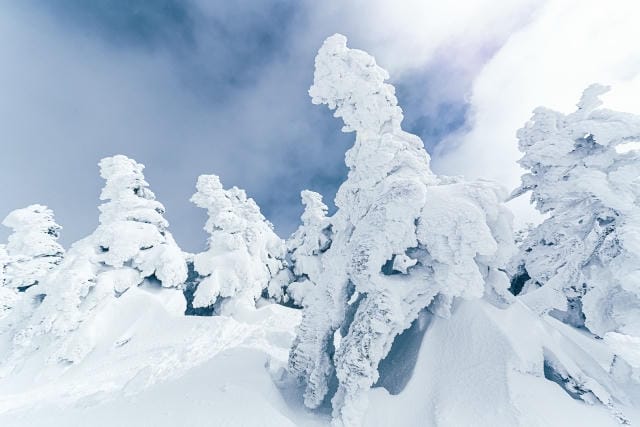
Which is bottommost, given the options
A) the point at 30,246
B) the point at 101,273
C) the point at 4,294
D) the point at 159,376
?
the point at 159,376

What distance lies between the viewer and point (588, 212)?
41.1 ft

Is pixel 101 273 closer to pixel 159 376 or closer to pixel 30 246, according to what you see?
pixel 30 246

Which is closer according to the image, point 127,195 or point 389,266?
point 389,266

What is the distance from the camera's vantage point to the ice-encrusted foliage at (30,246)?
2597 centimetres

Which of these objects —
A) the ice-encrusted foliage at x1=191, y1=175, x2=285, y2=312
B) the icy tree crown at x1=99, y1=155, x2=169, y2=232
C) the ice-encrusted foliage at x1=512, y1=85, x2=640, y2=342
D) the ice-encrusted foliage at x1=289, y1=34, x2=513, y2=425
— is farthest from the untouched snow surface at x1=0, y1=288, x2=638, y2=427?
the icy tree crown at x1=99, y1=155, x2=169, y2=232

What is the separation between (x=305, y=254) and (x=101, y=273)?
19.2m

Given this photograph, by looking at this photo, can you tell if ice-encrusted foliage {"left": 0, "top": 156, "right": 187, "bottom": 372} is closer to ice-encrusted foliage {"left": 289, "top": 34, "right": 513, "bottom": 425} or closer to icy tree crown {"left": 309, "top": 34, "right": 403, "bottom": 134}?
ice-encrusted foliage {"left": 289, "top": 34, "right": 513, "bottom": 425}

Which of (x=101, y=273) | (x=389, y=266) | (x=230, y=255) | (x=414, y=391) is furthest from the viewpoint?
(x=230, y=255)

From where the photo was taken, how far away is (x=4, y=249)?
2600 cm

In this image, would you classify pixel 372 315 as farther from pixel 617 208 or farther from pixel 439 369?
pixel 617 208

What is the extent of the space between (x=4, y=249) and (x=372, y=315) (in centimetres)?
3168

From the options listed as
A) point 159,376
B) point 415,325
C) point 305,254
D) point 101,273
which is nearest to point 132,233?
point 101,273

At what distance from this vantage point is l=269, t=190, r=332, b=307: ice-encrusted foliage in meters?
33.2

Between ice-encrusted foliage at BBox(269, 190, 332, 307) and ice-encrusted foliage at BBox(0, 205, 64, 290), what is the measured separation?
64.7ft
